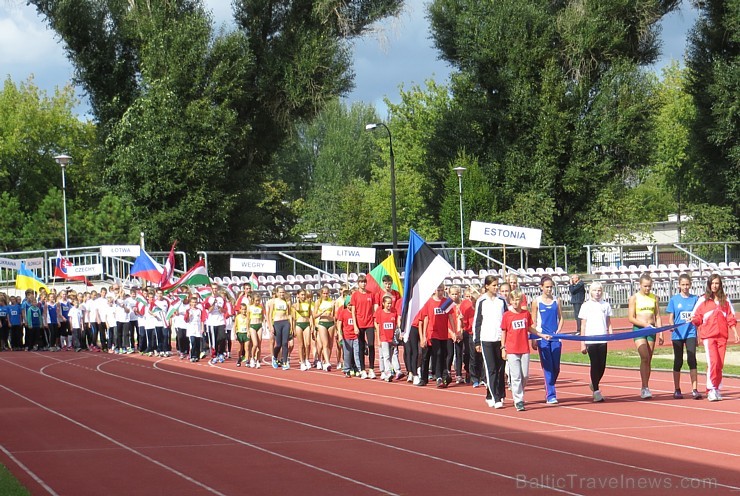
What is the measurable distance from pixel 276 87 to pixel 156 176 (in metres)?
6.81

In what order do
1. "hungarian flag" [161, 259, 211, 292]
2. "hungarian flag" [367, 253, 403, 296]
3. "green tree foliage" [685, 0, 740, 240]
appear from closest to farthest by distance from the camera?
"hungarian flag" [367, 253, 403, 296] → "hungarian flag" [161, 259, 211, 292] → "green tree foliage" [685, 0, 740, 240]

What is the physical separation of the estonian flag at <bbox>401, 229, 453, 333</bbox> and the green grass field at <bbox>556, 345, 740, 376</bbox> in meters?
5.15

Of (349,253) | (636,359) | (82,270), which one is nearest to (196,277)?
(349,253)

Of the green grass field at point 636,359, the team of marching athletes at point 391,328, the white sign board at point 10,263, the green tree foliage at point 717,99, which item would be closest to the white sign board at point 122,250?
the team of marching athletes at point 391,328

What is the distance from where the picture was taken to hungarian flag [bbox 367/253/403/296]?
2258 cm

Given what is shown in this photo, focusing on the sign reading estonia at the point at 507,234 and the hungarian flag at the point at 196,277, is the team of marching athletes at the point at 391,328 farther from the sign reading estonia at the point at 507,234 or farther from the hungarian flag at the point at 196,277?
the sign reading estonia at the point at 507,234

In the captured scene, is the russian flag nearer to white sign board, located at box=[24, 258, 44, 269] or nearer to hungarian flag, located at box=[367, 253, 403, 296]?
white sign board, located at box=[24, 258, 44, 269]

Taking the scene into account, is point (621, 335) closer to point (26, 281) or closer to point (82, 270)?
point (82, 270)

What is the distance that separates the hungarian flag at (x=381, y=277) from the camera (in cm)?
2258

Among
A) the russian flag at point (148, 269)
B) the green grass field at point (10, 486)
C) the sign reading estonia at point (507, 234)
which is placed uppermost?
the sign reading estonia at point (507, 234)

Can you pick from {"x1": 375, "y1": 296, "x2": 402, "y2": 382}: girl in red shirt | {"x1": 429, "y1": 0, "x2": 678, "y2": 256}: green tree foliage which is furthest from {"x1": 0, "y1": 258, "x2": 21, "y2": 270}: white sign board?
{"x1": 429, "y1": 0, "x2": 678, "y2": 256}: green tree foliage

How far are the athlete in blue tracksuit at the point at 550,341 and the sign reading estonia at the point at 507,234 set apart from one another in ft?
35.9

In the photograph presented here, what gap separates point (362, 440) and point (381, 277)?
1070cm

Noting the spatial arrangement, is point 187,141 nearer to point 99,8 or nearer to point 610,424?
point 99,8
